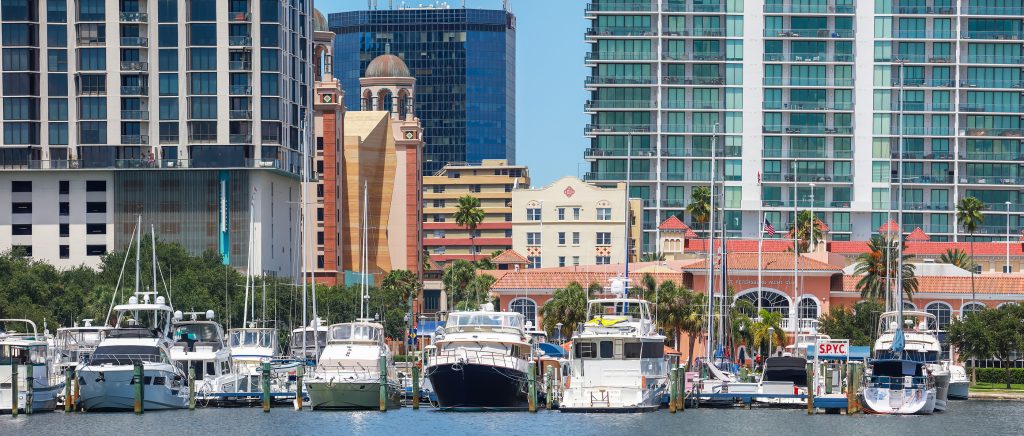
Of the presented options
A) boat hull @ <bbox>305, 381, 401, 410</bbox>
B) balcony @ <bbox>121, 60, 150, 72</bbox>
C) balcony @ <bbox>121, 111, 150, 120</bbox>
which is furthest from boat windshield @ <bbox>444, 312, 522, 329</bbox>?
balcony @ <bbox>121, 60, 150, 72</bbox>

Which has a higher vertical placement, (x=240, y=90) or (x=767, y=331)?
(x=240, y=90)

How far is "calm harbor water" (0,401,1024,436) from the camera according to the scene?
9212 cm

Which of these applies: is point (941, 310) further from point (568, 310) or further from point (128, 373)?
point (128, 373)

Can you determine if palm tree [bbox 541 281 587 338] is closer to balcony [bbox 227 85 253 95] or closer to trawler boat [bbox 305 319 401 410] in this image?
trawler boat [bbox 305 319 401 410]

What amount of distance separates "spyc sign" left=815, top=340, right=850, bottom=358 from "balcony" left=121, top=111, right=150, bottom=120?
281 ft

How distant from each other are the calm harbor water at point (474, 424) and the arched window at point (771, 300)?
178 feet

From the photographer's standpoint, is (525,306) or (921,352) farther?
(525,306)

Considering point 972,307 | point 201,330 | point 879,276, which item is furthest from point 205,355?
point 972,307

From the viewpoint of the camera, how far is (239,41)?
189m

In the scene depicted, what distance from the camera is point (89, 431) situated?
91.2 meters

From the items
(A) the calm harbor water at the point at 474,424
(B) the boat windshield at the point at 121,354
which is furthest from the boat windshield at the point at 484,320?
(B) the boat windshield at the point at 121,354

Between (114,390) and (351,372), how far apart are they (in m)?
12.0

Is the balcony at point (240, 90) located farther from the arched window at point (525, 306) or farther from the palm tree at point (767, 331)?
the palm tree at point (767, 331)

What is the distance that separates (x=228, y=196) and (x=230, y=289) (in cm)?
2854
